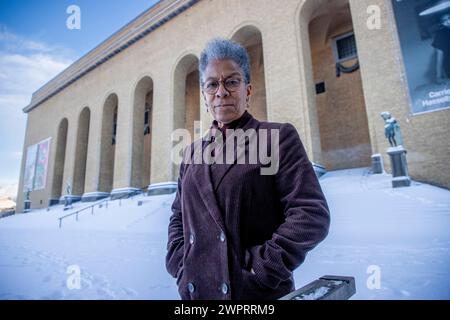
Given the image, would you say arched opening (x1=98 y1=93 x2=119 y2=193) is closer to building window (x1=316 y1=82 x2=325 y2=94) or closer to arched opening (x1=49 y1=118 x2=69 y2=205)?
arched opening (x1=49 y1=118 x2=69 y2=205)

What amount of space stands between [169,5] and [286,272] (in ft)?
53.6

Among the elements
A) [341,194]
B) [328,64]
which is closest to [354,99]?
[328,64]

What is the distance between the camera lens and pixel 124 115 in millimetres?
15812

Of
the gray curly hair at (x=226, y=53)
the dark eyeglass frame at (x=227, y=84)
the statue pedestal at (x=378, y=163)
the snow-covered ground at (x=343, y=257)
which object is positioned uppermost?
the statue pedestal at (x=378, y=163)

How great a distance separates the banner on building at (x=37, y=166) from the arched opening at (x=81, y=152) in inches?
156

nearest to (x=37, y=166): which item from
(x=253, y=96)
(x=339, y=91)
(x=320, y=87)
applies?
(x=253, y=96)

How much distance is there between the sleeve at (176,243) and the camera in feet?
4.11

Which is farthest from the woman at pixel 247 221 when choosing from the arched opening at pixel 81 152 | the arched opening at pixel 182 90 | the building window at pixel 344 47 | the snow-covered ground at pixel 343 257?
the arched opening at pixel 81 152

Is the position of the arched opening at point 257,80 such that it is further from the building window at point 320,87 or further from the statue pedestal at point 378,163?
the statue pedestal at point 378,163

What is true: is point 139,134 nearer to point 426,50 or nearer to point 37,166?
point 37,166

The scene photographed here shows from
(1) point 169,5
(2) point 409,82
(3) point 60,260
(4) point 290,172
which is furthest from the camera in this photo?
(1) point 169,5

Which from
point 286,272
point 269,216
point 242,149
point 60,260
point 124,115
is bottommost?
point 60,260

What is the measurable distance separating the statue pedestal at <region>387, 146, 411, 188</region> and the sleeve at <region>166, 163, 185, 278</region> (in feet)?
20.2

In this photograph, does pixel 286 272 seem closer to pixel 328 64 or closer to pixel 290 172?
pixel 290 172
